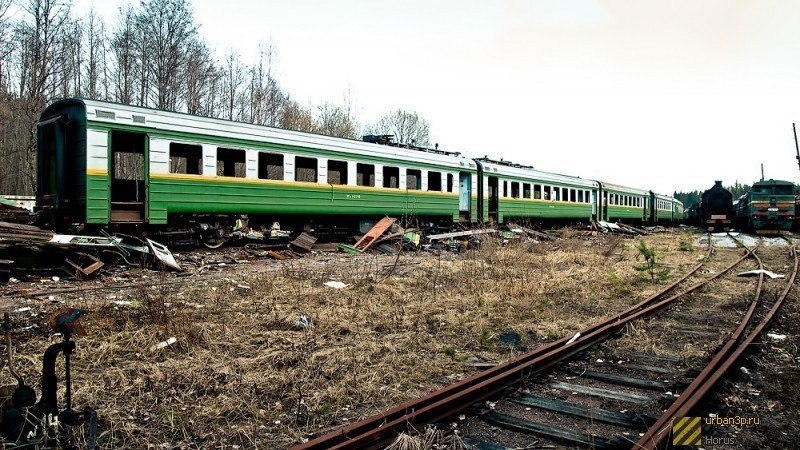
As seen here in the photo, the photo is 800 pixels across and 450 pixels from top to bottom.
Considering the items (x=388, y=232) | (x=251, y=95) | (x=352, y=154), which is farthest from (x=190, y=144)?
(x=251, y=95)

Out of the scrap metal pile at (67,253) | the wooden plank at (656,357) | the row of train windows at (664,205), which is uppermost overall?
the row of train windows at (664,205)

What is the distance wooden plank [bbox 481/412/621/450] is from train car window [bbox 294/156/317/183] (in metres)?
10.9

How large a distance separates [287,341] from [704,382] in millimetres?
3956

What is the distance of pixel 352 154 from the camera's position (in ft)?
48.4

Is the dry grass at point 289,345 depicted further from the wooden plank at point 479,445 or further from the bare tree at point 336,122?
the bare tree at point 336,122

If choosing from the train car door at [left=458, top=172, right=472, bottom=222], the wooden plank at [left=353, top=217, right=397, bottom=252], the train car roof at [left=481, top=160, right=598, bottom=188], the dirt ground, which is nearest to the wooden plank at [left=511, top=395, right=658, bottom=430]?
the dirt ground

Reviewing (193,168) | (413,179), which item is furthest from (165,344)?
(413,179)

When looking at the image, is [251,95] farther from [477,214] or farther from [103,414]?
[103,414]

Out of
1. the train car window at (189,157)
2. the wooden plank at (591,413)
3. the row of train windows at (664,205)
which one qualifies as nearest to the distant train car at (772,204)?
the row of train windows at (664,205)

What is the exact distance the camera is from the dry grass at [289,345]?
3.44 metres

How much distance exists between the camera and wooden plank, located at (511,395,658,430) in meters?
3.32

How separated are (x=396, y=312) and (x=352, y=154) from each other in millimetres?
8860

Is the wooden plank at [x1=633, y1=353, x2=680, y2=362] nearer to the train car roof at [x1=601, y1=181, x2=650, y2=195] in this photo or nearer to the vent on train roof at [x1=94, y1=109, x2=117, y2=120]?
the vent on train roof at [x1=94, y1=109, x2=117, y2=120]

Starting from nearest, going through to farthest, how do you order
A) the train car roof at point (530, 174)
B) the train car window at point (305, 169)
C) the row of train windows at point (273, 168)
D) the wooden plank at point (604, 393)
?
the wooden plank at point (604, 393)
the row of train windows at point (273, 168)
the train car window at point (305, 169)
the train car roof at point (530, 174)
